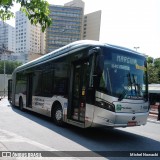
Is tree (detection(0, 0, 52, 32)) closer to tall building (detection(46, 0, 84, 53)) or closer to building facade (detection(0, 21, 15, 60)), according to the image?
tall building (detection(46, 0, 84, 53))

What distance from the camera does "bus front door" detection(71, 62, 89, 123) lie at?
29.1ft

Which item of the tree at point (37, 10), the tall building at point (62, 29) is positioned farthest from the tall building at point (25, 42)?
the tree at point (37, 10)

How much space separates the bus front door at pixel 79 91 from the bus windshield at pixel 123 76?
2.93 feet

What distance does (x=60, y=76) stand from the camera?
10.9m

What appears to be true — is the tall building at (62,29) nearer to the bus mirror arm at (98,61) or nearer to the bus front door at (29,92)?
the bus front door at (29,92)

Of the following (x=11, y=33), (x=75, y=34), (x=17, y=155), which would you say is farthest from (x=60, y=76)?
(x=11, y=33)

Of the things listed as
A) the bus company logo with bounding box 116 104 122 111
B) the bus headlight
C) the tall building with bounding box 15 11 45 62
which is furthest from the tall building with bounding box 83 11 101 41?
the bus headlight

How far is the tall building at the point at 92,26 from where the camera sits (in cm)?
4929

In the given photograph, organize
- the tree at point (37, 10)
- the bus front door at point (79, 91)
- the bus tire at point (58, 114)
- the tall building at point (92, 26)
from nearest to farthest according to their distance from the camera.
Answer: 1. the tree at point (37, 10)
2. the bus front door at point (79, 91)
3. the bus tire at point (58, 114)
4. the tall building at point (92, 26)

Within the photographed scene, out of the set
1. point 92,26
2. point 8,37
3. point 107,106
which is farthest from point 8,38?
point 107,106

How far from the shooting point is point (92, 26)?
53.5 m

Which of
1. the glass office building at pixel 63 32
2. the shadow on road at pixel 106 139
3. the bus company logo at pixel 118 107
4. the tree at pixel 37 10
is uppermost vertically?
the glass office building at pixel 63 32

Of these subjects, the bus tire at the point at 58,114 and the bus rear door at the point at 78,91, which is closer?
the bus rear door at the point at 78,91

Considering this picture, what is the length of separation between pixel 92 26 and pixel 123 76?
4637 centimetres
